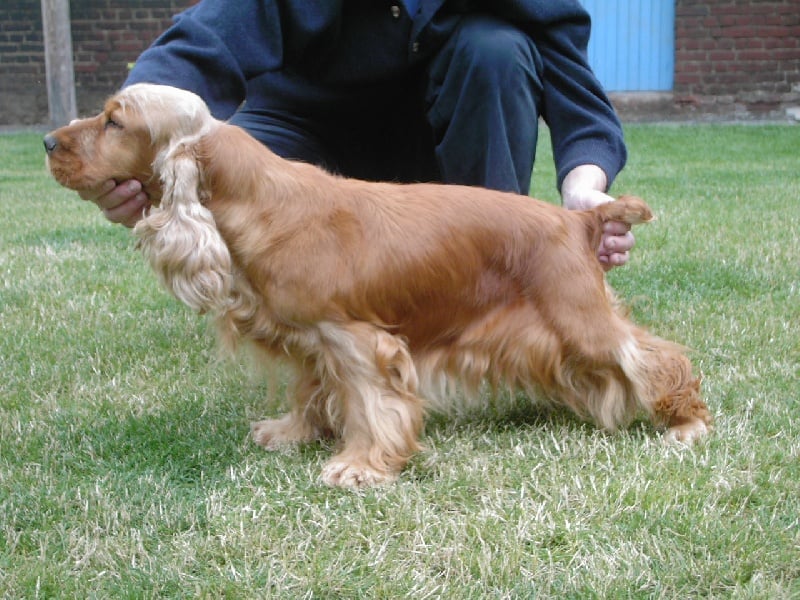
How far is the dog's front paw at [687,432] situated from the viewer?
253cm

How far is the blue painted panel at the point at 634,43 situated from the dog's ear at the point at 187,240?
33.6 ft

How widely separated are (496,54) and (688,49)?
31.0 ft

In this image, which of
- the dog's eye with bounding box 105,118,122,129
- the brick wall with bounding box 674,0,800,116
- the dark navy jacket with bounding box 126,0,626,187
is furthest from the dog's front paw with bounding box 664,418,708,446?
the brick wall with bounding box 674,0,800,116

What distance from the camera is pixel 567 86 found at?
129 inches

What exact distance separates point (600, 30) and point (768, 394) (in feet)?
32.6

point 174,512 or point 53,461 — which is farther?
point 53,461

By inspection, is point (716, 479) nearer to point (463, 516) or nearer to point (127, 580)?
point (463, 516)

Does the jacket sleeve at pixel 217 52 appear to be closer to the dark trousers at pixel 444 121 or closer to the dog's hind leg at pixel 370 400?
the dark trousers at pixel 444 121

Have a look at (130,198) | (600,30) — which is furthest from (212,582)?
(600,30)

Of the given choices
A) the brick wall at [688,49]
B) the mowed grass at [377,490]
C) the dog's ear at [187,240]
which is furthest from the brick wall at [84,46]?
the dog's ear at [187,240]

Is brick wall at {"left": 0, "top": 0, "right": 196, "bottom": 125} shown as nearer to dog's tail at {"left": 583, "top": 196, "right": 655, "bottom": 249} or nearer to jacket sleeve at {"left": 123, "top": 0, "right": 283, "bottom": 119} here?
jacket sleeve at {"left": 123, "top": 0, "right": 283, "bottom": 119}

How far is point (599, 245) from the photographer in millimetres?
2666

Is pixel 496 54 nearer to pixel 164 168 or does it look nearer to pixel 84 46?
pixel 164 168

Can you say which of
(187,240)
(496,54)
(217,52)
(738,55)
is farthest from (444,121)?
(738,55)
